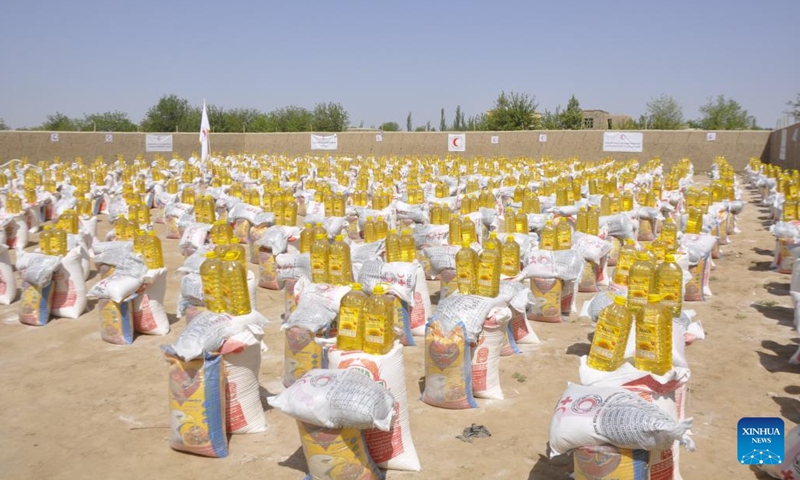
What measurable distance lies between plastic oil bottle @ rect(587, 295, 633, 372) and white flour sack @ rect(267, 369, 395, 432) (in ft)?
4.19

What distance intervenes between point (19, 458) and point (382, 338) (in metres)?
2.72

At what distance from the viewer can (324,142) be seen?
28.4 metres

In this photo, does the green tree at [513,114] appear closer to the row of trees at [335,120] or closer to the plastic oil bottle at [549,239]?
the row of trees at [335,120]

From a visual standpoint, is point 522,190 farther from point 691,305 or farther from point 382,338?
point 382,338

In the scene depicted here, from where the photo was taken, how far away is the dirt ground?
14.0 feet

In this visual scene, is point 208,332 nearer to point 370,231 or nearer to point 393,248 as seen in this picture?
point 393,248

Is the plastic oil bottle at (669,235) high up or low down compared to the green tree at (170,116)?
down

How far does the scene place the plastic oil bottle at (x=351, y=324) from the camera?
4070 millimetres

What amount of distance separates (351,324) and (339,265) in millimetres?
1386

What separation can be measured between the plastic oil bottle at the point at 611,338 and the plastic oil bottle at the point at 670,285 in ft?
3.82

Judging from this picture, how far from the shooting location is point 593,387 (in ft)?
11.8

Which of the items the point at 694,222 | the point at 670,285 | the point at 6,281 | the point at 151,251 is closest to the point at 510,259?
the point at 670,285

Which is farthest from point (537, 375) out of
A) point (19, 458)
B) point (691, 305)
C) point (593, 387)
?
point (19, 458)

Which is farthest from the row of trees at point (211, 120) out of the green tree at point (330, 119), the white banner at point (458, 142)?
the white banner at point (458, 142)
